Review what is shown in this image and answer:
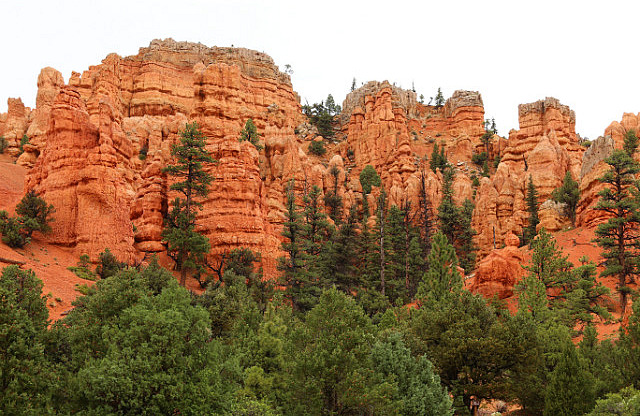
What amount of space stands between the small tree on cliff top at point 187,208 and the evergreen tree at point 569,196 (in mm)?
43429

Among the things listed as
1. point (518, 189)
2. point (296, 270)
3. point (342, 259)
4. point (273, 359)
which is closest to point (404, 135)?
point (518, 189)

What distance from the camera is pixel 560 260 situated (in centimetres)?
3862

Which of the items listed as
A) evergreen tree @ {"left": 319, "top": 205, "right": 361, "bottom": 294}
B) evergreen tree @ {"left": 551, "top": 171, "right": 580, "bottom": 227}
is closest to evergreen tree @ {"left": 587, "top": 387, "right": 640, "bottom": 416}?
evergreen tree @ {"left": 319, "top": 205, "right": 361, "bottom": 294}

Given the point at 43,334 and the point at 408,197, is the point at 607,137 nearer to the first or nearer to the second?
the point at 408,197

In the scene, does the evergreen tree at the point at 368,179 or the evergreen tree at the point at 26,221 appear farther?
the evergreen tree at the point at 368,179

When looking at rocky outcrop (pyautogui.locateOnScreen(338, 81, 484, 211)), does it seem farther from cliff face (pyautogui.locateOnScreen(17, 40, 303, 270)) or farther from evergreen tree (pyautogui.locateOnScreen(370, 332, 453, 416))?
evergreen tree (pyautogui.locateOnScreen(370, 332, 453, 416))

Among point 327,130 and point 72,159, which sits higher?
point 327,130

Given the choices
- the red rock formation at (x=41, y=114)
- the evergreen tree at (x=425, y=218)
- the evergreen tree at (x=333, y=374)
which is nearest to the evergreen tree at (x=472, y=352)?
the evergreen tree at (x=333, y=374)

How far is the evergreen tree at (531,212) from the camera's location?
59894 millimetres

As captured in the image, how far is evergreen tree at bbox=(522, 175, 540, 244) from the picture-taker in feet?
197

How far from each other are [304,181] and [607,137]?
37922 millimetres

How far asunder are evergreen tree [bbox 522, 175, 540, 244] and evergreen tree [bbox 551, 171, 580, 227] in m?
3.61

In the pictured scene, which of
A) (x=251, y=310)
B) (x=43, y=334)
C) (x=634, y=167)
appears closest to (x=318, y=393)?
(x=43, y=334)

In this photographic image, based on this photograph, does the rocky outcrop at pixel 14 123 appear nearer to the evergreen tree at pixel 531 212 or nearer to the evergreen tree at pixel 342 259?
the evergreen tree at pixel 342 259
